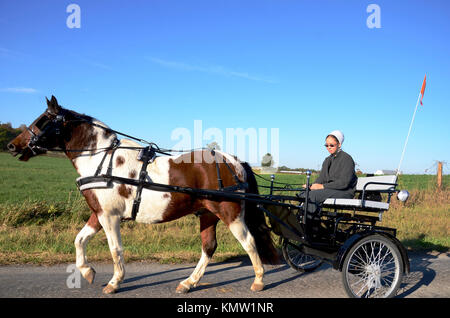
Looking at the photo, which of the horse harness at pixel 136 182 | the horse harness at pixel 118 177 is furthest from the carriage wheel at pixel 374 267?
the horse harness at pixel 136 182

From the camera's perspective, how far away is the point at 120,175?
4457 millimetres

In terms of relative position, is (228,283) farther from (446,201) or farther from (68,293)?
(446,201)

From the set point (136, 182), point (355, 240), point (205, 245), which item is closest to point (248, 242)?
point (205, 245)

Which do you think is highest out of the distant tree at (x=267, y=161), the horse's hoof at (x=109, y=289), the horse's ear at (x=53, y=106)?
the horse's ear at (x=53, y=106)

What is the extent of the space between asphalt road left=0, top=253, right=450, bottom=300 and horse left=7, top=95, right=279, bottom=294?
0.76ft

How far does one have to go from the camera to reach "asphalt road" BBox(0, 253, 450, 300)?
431cm

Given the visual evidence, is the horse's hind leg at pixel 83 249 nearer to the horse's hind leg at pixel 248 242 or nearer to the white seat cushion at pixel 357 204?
the horse's hind leg at pixel 248 242

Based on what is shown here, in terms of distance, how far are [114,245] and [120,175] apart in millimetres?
→ 895

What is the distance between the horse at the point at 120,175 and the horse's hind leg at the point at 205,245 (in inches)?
0.6

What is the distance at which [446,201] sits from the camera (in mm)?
13180

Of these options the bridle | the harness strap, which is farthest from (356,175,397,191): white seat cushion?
the bridle

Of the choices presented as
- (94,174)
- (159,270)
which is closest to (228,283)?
(159,270)

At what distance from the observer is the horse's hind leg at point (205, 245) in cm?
466

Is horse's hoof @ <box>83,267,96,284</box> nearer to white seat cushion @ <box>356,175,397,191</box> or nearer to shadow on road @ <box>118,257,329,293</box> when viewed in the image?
shadow on road @ <box>118,257,329,293</box>
